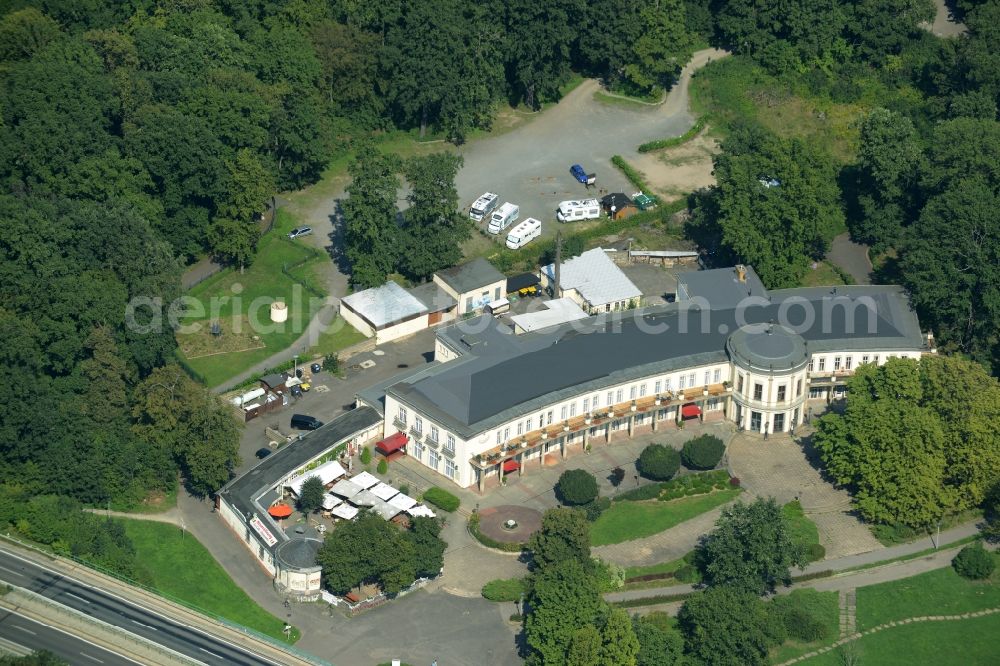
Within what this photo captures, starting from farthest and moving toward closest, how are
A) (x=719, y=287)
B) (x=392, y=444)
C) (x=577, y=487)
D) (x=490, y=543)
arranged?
1. (x=719, y=287)
2. (x=392, y=444)
3. (x=577, y=487)
4. (x=490, y=543)

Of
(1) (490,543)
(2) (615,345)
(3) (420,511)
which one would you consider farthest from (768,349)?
(3) (420,511)

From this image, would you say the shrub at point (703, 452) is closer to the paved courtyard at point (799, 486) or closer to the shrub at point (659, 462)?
the shrub at point (659, 462)

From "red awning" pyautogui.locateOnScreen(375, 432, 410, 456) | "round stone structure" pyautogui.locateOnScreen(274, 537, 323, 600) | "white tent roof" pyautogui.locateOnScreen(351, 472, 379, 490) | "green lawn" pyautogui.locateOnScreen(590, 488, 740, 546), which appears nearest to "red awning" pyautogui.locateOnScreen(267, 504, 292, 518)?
"round stone structure" pyautogui.locateOnScreen(274, 537, 323, 600)

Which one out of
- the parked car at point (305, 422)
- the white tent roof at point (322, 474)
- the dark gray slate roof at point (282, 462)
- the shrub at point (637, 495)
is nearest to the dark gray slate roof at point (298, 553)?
the dark gray slate roof at point (282, 462)

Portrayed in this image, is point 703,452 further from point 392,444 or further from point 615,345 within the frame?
point 392,444

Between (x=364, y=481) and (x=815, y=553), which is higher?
(x=815, y=553)

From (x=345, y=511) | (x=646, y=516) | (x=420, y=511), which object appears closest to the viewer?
(x=420, y=511)
